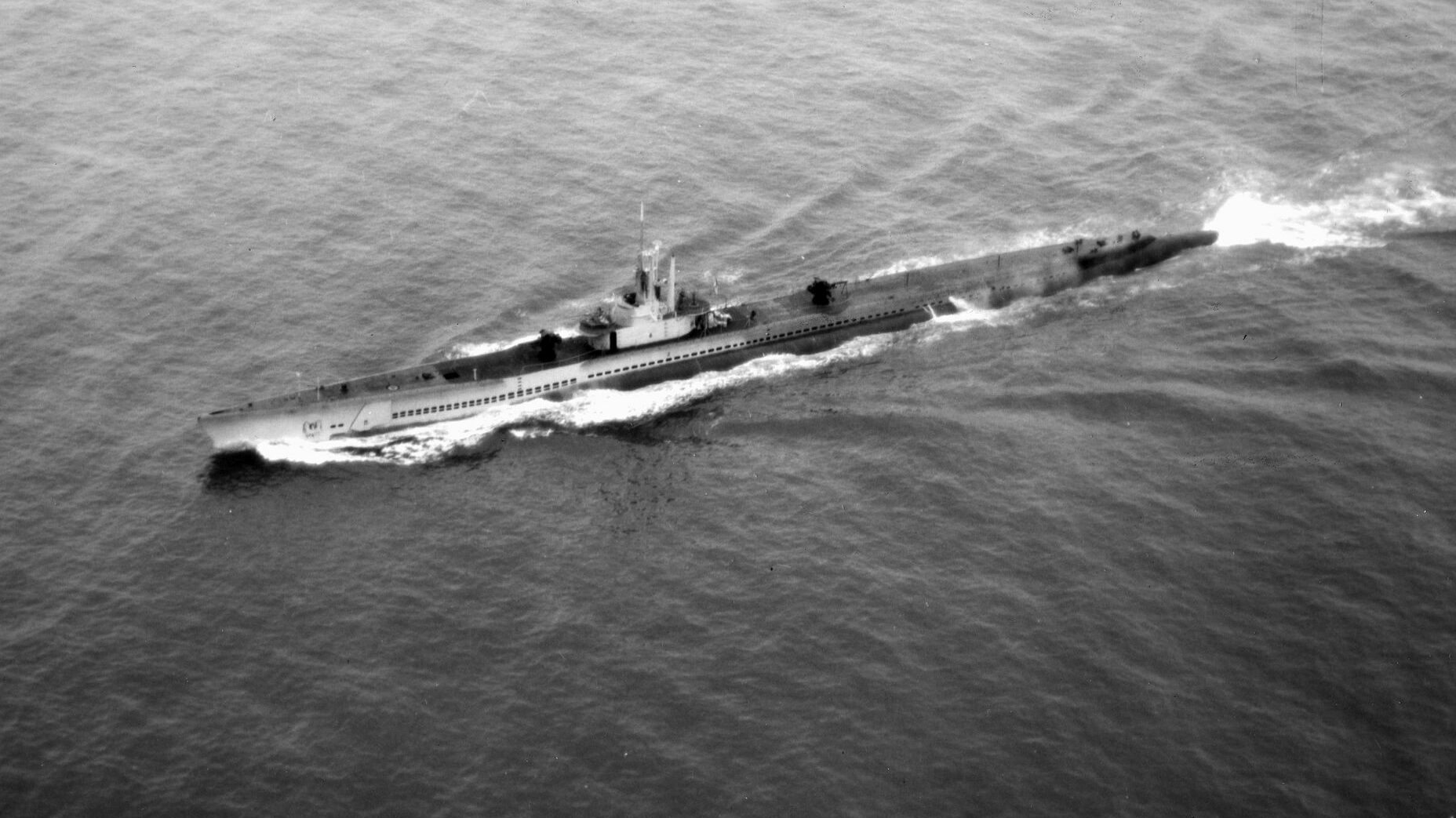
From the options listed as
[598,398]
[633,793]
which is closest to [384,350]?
[598,398]

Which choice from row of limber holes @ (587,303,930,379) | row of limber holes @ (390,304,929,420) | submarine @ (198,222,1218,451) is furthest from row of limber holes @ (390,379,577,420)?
row of limber holes @ (587,303,930,379)

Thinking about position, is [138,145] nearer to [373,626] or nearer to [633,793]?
[373,626]

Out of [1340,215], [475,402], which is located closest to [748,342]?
[475,402]

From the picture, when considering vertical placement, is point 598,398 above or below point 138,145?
below

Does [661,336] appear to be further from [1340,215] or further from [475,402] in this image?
[1340,215]

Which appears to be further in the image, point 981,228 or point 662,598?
point 981,228
